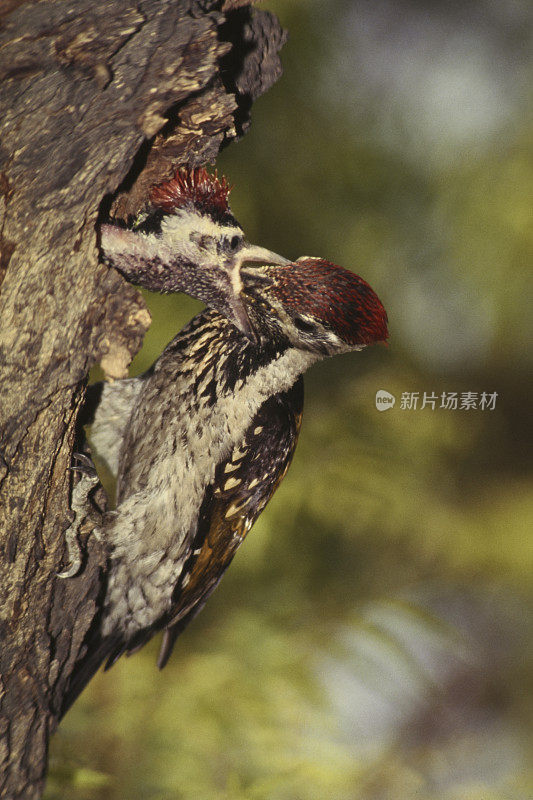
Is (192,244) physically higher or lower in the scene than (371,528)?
higher

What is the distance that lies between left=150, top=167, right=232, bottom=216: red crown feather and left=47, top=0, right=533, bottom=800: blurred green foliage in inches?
37.8

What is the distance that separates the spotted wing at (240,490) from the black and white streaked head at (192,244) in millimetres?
181

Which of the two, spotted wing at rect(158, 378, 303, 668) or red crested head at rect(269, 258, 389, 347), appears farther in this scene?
spotted wing at rect(158, 378, 303, 668)

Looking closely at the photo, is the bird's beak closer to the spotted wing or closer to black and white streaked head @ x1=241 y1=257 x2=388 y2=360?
black and white streaked head @ x1=241 y1=257 x2=388 y2=360

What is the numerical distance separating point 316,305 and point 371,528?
1.45 m

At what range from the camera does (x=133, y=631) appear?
1.09m

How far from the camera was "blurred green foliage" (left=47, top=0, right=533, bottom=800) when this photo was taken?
1875 mm

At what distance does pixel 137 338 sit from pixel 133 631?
60cm

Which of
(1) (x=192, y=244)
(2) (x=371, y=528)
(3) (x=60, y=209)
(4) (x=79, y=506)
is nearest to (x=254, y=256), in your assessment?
(1) (x=192, y=244)

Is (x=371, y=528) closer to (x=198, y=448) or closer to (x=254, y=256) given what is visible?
(x=198, y=448)

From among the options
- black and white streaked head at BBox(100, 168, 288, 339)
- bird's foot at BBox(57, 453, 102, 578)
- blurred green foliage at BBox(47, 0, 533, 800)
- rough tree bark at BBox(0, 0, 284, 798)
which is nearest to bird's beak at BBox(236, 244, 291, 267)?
black and white streaked head at BBox(100, 168, 288, 339)

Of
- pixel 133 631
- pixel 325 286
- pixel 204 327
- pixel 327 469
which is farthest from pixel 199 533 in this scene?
pixel 327 469

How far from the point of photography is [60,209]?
0.69 metres

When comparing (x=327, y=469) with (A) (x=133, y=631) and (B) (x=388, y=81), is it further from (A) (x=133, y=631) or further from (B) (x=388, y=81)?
(B) (x=388, y=81)
